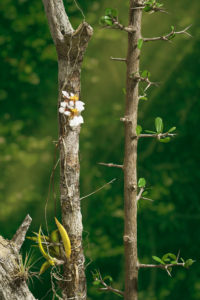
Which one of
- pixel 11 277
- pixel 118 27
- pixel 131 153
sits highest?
pixel 118 27

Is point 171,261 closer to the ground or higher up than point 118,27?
closer to the ground

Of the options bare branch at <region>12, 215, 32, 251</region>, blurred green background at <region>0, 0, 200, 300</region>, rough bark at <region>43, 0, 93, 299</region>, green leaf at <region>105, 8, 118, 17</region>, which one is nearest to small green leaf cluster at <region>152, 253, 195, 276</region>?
rough bark at <region>43, 0, 93, 299</region>

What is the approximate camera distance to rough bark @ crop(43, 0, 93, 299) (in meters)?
0.86

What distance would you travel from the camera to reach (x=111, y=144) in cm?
138

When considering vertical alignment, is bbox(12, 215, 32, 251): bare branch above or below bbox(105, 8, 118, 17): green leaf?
below

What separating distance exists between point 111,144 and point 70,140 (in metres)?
0.49

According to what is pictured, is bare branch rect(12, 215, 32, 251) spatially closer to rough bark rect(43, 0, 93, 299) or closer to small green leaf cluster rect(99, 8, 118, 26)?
rough bark rect(43, 0, 93, 299)

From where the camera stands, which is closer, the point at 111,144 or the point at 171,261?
the point at 171,261

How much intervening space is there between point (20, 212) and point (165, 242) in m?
0.52

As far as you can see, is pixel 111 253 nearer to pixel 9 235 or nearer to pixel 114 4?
pixel 9 235

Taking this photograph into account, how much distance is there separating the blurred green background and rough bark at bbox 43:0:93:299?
0.41m

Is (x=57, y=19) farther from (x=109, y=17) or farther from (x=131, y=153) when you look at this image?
(x=131, y=153)

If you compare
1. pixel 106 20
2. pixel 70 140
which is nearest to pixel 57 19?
pixel 106 20

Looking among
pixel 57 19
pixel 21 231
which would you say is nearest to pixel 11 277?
pixel 21 231
